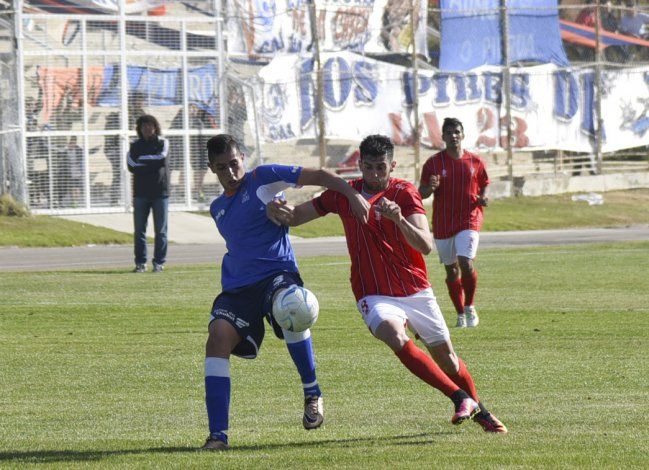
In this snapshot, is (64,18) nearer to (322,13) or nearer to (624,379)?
(322,13)

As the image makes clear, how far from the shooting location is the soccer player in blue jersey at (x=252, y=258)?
801 cm

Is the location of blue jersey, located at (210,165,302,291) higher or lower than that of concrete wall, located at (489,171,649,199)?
lower

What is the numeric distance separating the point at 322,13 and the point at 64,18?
6286mm

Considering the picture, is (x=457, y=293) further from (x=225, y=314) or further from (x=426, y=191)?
(x=225, y=314)

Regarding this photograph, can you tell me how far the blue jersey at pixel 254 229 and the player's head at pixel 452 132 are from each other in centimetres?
570

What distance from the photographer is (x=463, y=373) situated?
26.8ft

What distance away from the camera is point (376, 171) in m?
7.99

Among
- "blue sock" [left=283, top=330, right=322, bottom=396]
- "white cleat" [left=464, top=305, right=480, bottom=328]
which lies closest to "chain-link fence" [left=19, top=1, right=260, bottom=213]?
"white cleat" [left=464, top=305, right=480, bottom=328]

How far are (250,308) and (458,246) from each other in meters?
6.44

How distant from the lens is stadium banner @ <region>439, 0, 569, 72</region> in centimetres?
3497

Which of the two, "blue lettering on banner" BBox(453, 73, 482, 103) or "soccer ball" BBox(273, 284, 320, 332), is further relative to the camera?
"blue lettering on banner" BBox(453, 73, 482, 103)

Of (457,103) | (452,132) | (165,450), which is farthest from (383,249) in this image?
(457,103)

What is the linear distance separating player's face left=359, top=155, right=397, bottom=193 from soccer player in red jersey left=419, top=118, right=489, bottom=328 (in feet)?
19.6

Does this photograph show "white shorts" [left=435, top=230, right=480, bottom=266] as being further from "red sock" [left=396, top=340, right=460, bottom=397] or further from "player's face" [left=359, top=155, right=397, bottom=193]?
"red sock" [left=396, top=340, right=460, bottom=397]
